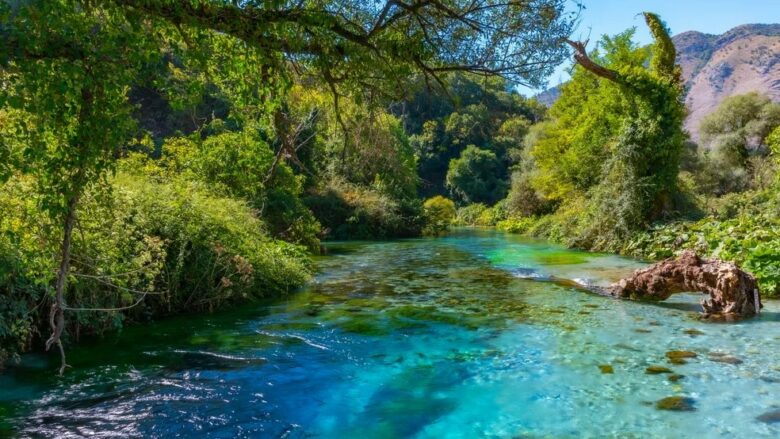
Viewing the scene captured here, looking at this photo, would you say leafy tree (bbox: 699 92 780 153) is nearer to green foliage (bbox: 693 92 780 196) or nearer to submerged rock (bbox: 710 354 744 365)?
green foliage (bbox: 693 92 780 196)

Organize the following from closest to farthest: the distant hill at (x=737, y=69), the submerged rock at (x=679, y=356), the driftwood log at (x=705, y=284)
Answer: the submerged rock at (x=679, y=356) < the driftwood log at (x=705, y=284) < the distant hill at (x=737, y=69)

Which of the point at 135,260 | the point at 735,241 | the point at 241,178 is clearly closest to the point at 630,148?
the point at 735,241

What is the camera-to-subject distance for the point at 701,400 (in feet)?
16.6

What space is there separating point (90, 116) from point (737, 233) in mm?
15151

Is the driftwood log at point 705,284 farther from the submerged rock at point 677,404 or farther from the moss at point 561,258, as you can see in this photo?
the moss at point 561,258

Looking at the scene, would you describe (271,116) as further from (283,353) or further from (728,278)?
(728,278)

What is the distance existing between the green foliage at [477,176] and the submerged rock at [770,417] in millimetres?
52560

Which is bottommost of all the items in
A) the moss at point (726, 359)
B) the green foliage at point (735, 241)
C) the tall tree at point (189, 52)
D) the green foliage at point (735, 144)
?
the moss at point (726, 359)

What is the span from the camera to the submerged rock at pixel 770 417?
15.0 feet

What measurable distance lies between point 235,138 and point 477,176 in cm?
4828

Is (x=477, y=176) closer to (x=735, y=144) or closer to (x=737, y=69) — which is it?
(x=735, y=144)

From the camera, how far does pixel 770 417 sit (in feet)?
15.2

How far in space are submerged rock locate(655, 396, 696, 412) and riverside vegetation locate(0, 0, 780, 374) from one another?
4.11 metres

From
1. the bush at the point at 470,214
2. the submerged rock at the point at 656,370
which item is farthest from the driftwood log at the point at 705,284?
the bush at the point at 470,214
